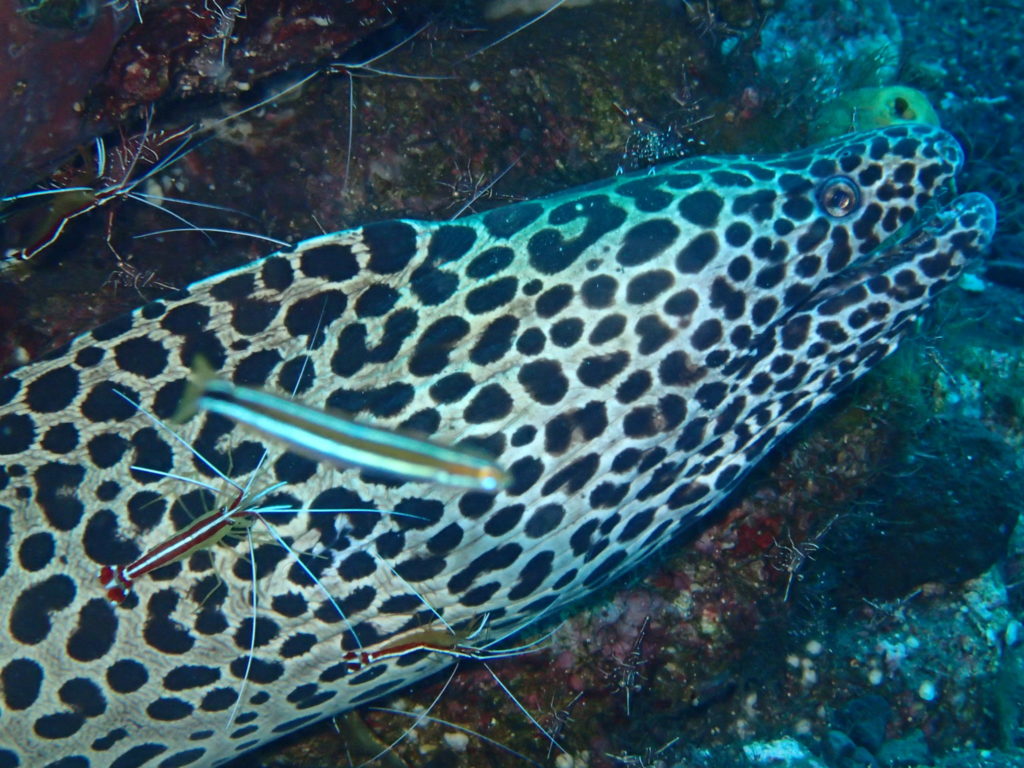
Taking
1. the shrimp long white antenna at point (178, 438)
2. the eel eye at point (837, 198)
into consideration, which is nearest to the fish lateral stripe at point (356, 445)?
the shrimp long white antenna at point (178, 438)

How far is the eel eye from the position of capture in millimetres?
2990

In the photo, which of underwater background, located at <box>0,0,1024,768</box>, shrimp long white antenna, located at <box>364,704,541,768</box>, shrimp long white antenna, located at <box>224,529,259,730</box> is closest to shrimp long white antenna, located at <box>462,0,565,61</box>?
underwater background, located at <box>0,0,1024,768</box>

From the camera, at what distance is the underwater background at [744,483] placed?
3137 mm

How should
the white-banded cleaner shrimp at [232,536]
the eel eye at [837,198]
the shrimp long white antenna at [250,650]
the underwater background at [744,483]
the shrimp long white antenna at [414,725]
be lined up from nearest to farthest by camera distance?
the white-banded cleaner shrimp at [232,536] → the shrimp long white antenna at [250,650] → the eel eye at [837,198] → the underwater background at [744,483] → the shrimp long white antenna at [414,725]

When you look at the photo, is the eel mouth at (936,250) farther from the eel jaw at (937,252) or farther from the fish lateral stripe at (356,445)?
the fish lateral stripe at (356,445)

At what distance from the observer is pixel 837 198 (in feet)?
9.85

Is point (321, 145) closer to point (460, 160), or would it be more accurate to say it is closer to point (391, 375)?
point (460, 160)

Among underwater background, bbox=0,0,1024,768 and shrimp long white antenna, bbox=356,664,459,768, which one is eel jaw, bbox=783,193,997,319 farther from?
shrimp long white antenna, bbox=356,664,459,768

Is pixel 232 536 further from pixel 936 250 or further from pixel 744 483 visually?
A: pixel 936 250

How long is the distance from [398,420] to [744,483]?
88.2 inches

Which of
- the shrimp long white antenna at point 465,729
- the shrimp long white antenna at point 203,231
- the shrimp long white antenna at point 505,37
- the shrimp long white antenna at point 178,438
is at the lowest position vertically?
the shrimp long white antenna at point 465,729

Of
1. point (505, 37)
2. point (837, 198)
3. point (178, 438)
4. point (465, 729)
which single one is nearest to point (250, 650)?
point (178, 438)

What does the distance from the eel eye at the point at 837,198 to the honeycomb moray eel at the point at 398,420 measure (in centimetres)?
1

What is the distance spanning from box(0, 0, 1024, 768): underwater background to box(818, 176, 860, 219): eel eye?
4.44 ft
